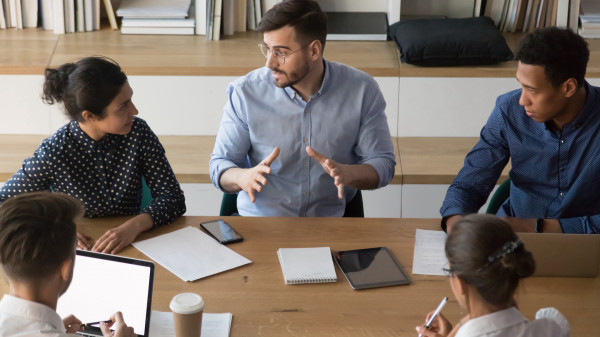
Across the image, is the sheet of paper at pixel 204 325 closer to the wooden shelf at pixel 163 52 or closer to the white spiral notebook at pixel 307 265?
the white spiral notebook at pixel 307 265

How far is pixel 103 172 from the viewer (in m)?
2.16

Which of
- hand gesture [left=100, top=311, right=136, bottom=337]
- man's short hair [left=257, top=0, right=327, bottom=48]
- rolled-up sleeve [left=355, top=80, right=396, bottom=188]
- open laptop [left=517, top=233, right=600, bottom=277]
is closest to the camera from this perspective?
hand gesture [left=100, top=311, right=136, bottom=337]

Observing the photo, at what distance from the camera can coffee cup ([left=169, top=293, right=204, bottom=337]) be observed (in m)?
1.50

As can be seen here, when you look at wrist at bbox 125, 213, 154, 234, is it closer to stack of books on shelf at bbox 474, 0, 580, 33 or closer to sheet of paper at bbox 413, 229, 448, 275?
sheet of paper at bbox 413, 229, 448, 275

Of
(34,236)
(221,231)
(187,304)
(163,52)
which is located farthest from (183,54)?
(34,236)

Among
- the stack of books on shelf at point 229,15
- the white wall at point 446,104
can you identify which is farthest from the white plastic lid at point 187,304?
the stack of books on shelf at point 229,15

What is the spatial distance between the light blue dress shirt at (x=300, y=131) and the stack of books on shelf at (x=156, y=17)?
123 cm

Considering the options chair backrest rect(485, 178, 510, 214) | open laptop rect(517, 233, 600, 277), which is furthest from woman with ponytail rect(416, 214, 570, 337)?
chair backrest rect(485, 178, 510, 214)

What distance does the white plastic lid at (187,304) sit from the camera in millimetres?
1496

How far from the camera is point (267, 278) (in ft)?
5.93

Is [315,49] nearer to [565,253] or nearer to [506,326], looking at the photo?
[565,253]

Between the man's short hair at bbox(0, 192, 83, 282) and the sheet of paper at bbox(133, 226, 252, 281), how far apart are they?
49cm

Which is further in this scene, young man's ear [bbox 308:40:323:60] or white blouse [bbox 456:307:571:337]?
young man's ear [bbox 308:40:323:60]

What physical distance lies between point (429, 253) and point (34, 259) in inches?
40.3
